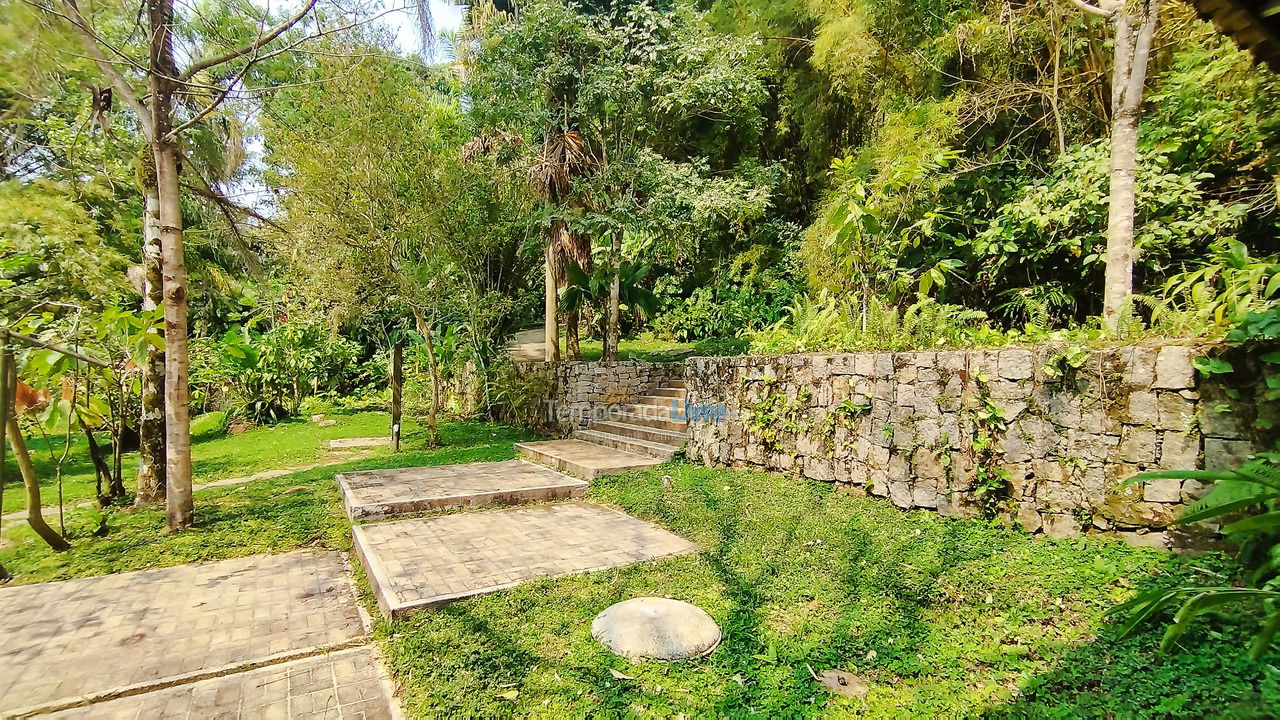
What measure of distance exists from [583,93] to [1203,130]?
7.05 m

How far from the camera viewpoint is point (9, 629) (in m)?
3.23

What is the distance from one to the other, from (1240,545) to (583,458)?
5615 millimetres

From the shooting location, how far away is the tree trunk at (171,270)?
4.64m

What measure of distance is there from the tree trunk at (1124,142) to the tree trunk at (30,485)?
25.9 ft

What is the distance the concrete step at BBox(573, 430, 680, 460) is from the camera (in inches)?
277

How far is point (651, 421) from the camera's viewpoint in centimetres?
Answer: 814

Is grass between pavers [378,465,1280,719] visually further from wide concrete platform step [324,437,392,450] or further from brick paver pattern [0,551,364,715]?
wide concrete platform step [324,437,392,450]

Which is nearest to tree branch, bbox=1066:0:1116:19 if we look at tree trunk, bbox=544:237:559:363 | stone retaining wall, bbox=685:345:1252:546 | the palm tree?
stone retaining wall, bbox=685:345:1252:546

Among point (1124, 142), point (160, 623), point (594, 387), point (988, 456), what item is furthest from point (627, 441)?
point (1124, 142)

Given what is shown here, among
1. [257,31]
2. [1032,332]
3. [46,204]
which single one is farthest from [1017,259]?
[46,204]

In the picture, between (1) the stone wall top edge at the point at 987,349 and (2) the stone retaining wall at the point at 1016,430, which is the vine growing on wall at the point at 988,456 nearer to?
(2) the stone retaining wall at the point at 1016,430

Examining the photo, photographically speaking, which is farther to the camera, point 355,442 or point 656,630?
point 355,442

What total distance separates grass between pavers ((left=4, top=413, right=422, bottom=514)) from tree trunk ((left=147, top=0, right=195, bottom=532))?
955 mm

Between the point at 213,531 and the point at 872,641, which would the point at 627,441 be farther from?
the point at 872,641
